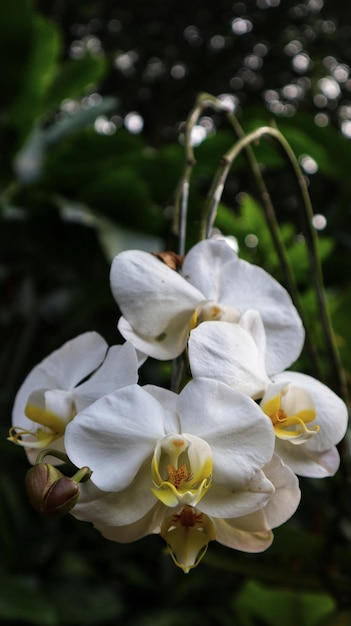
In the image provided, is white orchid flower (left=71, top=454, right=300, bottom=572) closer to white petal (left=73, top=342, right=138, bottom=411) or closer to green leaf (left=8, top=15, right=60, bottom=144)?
white petal (left=73, top=342, right=138, bottom=411)

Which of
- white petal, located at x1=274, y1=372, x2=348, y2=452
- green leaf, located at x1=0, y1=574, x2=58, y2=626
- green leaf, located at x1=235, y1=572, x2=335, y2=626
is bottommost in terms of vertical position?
green leaf, located at x1=0, y1=574, x2=58, y2=626

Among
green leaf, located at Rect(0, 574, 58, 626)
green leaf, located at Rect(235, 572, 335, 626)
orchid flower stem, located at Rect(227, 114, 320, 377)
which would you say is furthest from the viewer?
green leaf, located at Rect(0, 574, 58, 626)

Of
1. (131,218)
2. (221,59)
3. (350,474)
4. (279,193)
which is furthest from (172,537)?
(221,59)

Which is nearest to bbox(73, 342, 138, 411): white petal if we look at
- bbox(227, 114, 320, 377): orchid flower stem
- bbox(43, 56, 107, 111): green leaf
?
bbox(227, 114, 320, 377): orchid flower stem

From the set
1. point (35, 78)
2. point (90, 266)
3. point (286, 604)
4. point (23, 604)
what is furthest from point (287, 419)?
point (35, 78)

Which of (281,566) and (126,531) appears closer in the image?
(126,531)

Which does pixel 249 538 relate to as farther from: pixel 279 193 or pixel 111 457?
pixel 279 193

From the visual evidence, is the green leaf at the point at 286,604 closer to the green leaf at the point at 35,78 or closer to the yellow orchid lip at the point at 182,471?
the yellow orchid lip at the point at 182,471

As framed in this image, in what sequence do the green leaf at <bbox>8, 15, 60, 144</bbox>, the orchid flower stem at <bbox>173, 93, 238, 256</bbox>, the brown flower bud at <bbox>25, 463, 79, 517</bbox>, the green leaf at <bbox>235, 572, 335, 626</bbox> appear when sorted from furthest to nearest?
the green leaf at <bbox>8, 15, 60, 144</bbox>
the green leaf at <bbox>235, 572, 335, 626</bbox>
the orchid flower stem at <bbox>173, 93, 238, 256</bbox>
the brown flower bud at <bbox>25, 463, 79, 517</bbox>

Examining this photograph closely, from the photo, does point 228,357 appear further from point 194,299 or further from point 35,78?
point 35,78
